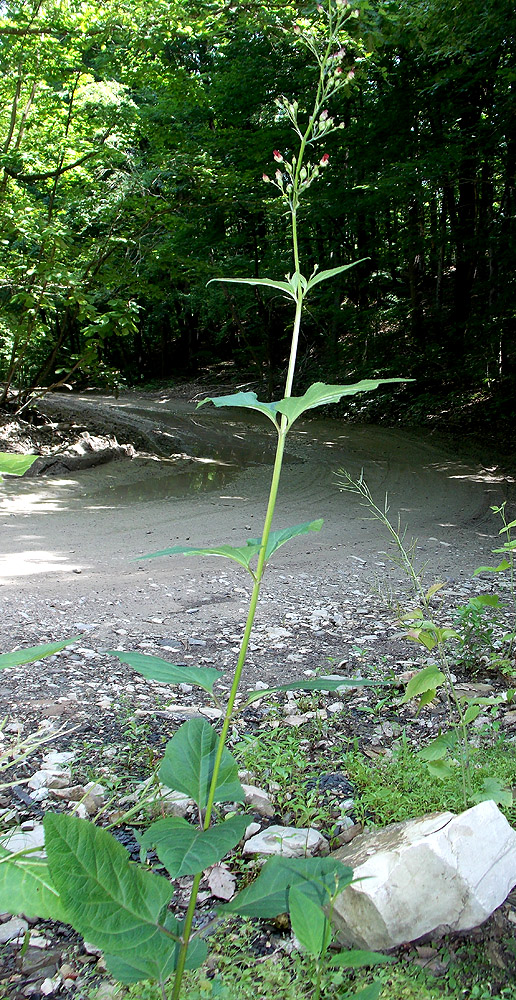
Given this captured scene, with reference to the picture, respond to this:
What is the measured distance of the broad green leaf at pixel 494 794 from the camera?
75.8 inches

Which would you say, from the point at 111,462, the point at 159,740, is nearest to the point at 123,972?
A: the point at 159,740

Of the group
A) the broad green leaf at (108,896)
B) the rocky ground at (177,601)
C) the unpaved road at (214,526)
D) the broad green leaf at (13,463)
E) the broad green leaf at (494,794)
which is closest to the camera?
the broad green leaf at (108,896)

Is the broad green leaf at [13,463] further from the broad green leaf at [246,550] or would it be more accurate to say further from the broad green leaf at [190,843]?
the broad green leaf at [190,843]

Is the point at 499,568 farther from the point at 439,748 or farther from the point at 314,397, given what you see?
the point at 314,397

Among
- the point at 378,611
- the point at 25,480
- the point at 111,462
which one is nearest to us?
the point at 378,611

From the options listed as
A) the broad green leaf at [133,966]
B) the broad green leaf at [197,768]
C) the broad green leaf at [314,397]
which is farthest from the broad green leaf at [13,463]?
the broad green leaf at [133,966]

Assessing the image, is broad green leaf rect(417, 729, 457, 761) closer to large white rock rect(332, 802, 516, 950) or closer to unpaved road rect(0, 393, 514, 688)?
large white rock rect(332, 802, 516, 950)

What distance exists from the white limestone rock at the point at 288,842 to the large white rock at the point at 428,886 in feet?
0.86

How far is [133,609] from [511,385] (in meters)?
10.5

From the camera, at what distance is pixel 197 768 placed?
102cm

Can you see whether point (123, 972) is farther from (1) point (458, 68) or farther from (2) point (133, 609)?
(1) point (458, 68)

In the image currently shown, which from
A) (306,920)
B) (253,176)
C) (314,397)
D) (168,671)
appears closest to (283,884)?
(306,920)

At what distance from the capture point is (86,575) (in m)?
5.51

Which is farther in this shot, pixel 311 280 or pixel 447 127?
pixel 447 127
